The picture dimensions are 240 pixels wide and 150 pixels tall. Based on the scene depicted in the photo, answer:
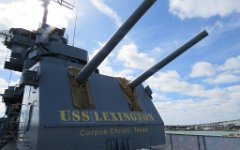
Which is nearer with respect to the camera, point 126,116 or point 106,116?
point 106,116

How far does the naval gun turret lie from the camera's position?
15.2ft

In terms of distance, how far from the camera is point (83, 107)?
5.36 meters

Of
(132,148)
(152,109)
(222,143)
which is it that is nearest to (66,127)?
(132,148)

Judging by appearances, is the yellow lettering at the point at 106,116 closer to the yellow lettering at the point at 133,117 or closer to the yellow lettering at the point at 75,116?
the yellow lettering at the point at 75,116

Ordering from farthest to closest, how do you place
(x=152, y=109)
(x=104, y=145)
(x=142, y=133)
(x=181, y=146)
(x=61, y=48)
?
(x=181, y=146) < (x=61, y=48) < (x=152, y=109) < (x=142, y=133) < (x=104, y=145)

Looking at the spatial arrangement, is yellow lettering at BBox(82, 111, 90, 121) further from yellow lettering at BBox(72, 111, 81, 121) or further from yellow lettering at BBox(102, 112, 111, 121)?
yellow lettering at BBox(102, 112, 111, 121)

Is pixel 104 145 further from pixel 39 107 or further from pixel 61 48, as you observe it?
pixel 61 48

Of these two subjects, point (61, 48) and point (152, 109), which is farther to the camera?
point (61, 48)

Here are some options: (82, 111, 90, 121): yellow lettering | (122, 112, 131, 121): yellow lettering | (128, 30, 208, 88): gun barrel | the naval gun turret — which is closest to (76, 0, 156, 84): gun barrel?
the naval gun turret

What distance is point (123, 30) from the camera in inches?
193

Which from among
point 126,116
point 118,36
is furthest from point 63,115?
point 118,36

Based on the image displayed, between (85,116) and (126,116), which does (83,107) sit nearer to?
(85,116)

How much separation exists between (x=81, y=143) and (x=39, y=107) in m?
1.06

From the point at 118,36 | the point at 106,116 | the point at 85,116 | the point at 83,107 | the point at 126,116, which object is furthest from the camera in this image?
the point at 126,116
